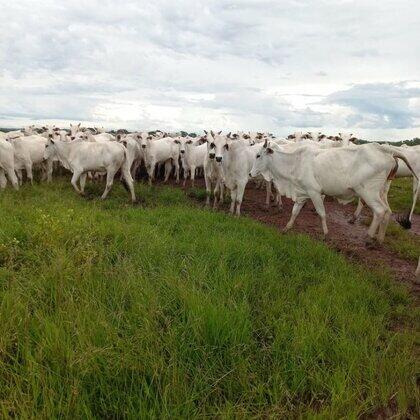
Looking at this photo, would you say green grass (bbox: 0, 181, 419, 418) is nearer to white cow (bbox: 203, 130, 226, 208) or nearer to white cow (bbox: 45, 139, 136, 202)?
white cow (bbox: 45, 139, 136, 202)

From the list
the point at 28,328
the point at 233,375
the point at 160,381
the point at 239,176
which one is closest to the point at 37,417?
the point at 160,381

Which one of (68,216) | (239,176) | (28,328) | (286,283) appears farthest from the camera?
(239,176)

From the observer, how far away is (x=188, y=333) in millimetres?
3809

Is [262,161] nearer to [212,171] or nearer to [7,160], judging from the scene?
[212,171]

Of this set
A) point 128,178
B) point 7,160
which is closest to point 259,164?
point 128,178

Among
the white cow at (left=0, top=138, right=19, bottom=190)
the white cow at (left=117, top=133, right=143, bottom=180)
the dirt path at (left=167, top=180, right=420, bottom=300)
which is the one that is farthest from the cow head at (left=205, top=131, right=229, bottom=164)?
the white cow at (left=0, top=138, right=19, bottom=190)

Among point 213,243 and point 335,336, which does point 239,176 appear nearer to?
point 213,243

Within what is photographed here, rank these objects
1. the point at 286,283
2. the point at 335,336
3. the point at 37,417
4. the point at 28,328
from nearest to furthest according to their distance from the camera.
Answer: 1. the point at 37,417
2. the point at 28,328
3. the point at 335,336
4. the point at 286,283

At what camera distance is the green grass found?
3.09 metres

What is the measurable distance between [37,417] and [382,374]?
2.61 m

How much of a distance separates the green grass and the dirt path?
1.30 metres

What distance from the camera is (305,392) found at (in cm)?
348

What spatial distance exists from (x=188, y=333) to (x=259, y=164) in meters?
7.50

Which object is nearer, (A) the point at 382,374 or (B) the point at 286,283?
(A) the point at 382,374
